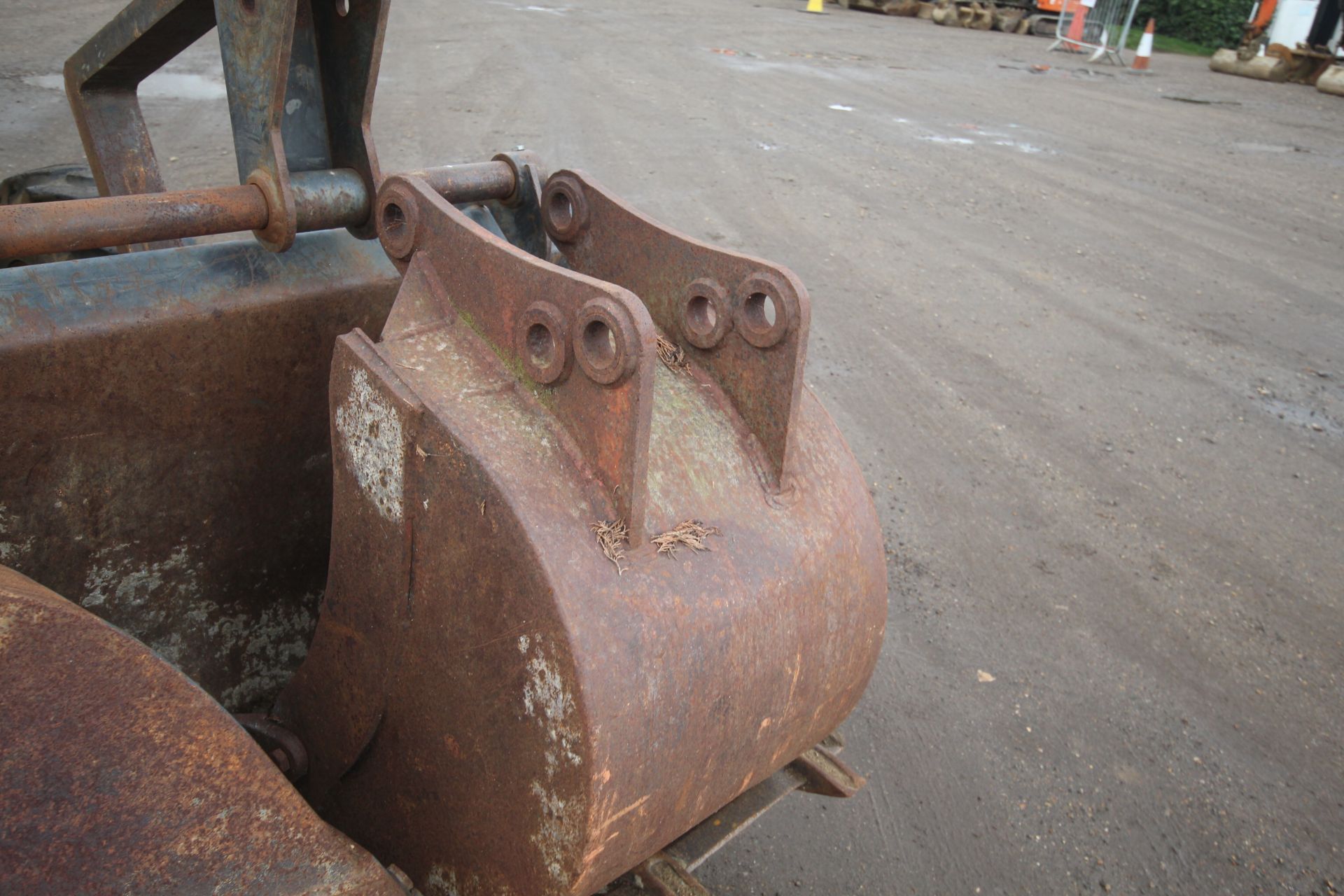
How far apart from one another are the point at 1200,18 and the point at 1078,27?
5129mm

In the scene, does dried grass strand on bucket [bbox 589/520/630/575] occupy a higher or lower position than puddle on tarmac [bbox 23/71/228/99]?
A: higher

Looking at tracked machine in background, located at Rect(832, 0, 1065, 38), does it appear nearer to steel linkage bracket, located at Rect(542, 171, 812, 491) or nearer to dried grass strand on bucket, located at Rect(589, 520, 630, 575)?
steel linkage bracket, located at Rect(542, 171, 812, 491)

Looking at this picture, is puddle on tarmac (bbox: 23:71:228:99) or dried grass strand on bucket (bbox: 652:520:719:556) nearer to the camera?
dried grass strand on bucket (bbox: 652:520:719:556)

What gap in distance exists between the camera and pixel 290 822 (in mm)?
982

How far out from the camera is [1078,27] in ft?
58.3

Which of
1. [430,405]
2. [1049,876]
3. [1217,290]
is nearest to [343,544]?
[430,405]

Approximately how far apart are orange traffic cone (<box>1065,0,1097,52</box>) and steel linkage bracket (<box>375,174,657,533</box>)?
19.0 m

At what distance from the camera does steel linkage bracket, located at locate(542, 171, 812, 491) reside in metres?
1.39

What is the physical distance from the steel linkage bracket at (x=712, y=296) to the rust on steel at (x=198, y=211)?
143mm

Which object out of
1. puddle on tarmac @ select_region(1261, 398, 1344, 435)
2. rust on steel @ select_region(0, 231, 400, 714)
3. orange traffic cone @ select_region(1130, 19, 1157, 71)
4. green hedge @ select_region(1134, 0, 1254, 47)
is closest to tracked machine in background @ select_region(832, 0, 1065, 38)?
orange traffic cone @ select_region(1130, 19, 1157, 71)

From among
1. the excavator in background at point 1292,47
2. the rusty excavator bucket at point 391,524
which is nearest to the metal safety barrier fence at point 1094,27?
the excavator in background at point 1292,47

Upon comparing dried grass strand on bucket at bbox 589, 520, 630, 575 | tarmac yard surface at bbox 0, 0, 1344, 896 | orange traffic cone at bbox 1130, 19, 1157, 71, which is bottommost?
tarmac yard surface at bbox 0, 0, 1344, 896

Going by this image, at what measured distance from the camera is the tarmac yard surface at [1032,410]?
2482mm

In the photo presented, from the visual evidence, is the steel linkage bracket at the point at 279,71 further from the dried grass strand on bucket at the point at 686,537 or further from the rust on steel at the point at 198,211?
the dried grass strand on bucket at the point at 686,537
